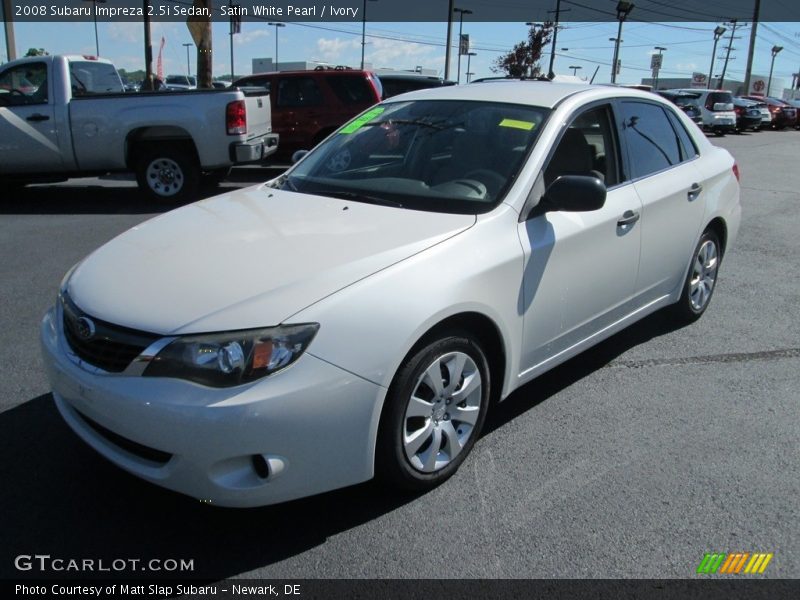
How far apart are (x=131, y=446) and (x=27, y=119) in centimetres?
847

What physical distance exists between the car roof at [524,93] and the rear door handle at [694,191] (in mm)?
678

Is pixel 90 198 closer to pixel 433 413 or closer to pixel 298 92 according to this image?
pixel 298 92

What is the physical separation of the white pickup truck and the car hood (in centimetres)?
633

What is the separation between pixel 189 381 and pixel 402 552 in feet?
3.40

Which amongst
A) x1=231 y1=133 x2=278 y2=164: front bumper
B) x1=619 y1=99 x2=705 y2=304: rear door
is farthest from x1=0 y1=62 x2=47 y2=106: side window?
x1=619 y1=99 x2=705 y2=304: rear door

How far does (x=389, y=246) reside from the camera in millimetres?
2922

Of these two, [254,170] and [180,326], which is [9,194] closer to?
[254,170]

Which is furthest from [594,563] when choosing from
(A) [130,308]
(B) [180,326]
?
(A) [130,308]

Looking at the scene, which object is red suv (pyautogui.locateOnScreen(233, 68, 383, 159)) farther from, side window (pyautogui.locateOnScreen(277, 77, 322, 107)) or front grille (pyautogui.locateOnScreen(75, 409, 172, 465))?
front grille (pyautogui.locateOnScreen(75, 409, 172, 465))

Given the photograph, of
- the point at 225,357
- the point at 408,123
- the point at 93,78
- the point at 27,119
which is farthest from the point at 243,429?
the point at 93,78

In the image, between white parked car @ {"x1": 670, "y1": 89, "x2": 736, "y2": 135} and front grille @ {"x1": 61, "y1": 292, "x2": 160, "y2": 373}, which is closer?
front grille @ {"x1": 61, "y1": 292, "x2": 160, "y2": 373}

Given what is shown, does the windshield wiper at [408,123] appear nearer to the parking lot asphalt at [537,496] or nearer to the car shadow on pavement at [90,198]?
the parking lot asphalt at [537,496]

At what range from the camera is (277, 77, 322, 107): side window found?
1239 cm

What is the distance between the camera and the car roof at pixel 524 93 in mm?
3926
